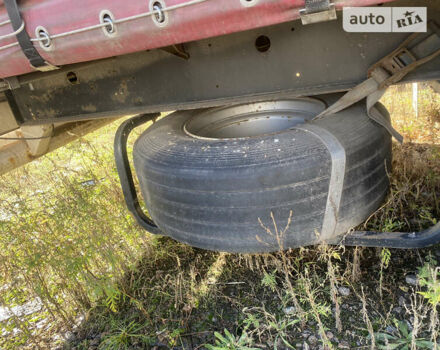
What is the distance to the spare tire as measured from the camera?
1377 millimetres

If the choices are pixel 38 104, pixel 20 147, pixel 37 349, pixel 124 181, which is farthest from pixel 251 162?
pixel 20 147

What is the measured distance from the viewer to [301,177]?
136cm

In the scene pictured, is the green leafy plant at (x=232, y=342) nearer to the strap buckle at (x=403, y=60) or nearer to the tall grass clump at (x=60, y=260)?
the tall grass clump at (x=60, y=260)

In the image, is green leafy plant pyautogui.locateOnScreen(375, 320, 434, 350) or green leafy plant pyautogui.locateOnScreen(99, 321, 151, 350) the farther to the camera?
green leafy plant pyautogui.locateOnScreen(99, 321, 151, 350)

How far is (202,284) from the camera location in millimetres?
1999

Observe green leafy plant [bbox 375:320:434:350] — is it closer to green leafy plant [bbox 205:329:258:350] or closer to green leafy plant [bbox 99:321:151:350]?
green leafy plant [bbox 205:329:258:350]

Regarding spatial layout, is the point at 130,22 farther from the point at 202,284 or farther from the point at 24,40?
the point at 202,284

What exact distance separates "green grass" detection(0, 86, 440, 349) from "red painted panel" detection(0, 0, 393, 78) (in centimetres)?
103

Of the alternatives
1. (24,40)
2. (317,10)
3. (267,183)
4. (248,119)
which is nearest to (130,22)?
(24,40)

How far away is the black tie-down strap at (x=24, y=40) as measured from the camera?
1.26m
